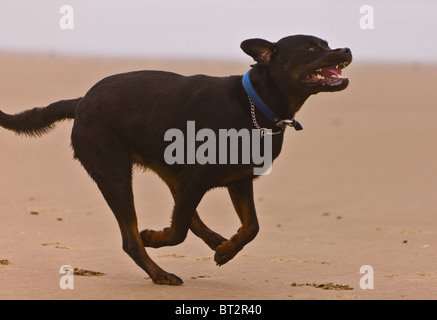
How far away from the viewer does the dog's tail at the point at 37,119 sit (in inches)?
287

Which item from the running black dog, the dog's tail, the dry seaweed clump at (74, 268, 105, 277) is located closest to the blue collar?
the running black dog

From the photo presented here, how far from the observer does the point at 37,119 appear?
24.1ft

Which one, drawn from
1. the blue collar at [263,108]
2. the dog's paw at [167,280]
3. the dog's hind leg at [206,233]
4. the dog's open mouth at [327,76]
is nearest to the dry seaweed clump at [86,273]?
the dog's paw at [167,280]

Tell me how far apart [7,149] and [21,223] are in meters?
7.57

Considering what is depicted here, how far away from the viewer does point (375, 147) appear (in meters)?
18.4

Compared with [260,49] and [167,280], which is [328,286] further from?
[260,49]

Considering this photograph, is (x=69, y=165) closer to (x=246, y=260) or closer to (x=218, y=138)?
(x=246, y=260)

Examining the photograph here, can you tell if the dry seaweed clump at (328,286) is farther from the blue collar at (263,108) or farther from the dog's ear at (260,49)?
the dog's ear at (260,49)

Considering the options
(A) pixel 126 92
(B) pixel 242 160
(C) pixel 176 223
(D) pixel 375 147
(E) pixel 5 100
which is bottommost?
(C) pixel 176 223

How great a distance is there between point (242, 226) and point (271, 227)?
325 cm

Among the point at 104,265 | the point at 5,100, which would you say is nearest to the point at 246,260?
the point at 104,265
